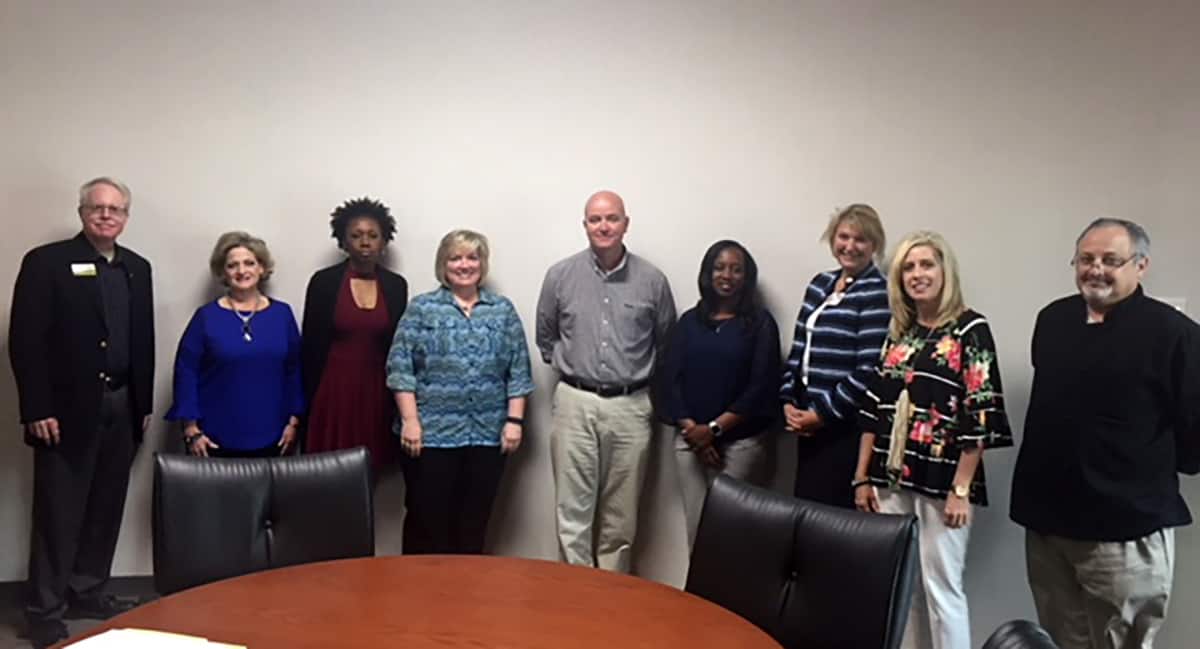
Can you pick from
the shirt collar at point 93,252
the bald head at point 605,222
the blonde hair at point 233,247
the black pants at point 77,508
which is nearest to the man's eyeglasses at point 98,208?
the shirt collar at point 93,252

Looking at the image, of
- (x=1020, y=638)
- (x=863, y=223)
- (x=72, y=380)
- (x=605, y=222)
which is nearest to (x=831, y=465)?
(x=863, y=223)

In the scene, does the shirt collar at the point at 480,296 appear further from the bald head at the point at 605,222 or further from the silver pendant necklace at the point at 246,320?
the silver pendant necklace at the point at 246,320

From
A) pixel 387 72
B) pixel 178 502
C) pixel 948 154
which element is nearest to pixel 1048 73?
pixel 948 154

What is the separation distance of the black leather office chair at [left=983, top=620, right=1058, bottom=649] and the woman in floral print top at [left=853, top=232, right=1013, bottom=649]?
4.75 ft

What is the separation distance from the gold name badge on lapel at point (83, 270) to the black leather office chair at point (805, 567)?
2.60m

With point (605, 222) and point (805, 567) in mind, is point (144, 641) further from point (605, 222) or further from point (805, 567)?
point (605, 222)

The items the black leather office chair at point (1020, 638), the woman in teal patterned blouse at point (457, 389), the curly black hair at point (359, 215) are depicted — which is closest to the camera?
the black leather office chair at point (1020, 638)

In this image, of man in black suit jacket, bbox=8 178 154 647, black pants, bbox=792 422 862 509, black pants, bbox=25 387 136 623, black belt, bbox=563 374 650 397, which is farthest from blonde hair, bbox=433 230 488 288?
black pants, bbox=792 422 862 509

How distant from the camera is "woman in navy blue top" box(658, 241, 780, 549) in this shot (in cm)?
336

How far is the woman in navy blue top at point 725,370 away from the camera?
3.36m

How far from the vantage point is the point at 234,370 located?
3.33m

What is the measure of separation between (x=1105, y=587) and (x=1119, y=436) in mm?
452

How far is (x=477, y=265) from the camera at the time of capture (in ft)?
11.1

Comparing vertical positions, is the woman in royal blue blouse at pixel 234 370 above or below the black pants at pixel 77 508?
above
